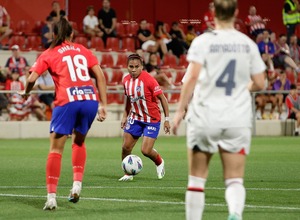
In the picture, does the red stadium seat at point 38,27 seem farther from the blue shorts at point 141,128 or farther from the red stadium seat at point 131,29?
the blue shorts at point 141,128

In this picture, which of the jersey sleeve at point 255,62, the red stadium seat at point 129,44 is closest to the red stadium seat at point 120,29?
the red stadium seat at point 129,44

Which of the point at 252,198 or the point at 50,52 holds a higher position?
the point at 50,52

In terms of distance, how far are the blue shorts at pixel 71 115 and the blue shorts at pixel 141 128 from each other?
13.1 feet

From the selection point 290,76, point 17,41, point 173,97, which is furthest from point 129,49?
point 290,76

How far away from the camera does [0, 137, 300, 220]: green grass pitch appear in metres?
9.43

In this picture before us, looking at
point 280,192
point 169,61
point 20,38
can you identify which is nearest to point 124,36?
point 169,61

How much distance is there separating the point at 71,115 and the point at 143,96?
4222 millimetres

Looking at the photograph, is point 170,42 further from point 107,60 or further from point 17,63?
point 17,63

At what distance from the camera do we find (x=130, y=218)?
902 cm

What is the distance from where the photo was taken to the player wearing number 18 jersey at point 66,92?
9.66 metres

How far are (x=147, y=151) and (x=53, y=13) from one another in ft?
48.7

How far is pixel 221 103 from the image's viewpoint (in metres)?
7.17

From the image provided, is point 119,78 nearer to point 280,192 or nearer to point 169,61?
point 169,61

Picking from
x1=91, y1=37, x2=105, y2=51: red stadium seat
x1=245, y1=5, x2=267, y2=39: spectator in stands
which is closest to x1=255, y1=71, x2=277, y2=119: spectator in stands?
x1=245, y1=5, x2=267, y2=39: spectator in stands
